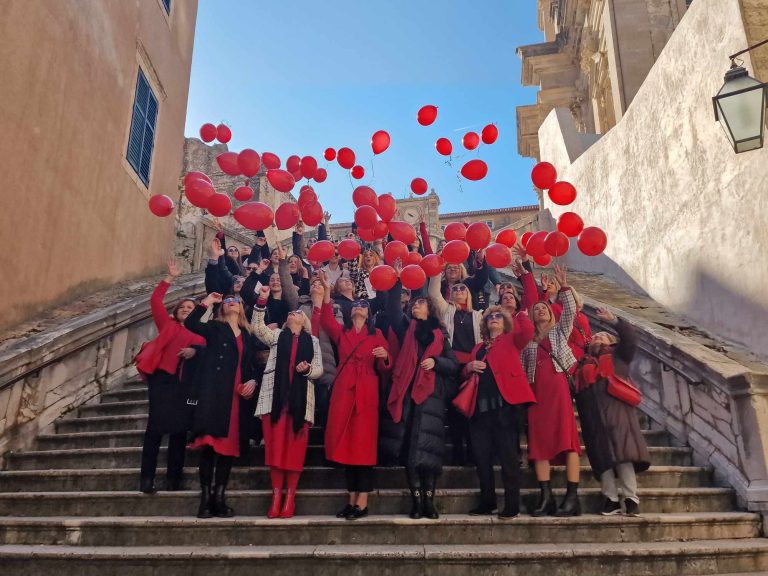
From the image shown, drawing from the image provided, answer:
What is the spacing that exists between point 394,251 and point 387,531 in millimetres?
3583

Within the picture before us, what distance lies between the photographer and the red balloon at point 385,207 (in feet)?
26.0

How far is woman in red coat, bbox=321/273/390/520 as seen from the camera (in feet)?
14.0

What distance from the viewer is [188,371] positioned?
4.89 meters

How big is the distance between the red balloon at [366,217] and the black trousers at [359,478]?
153 inches

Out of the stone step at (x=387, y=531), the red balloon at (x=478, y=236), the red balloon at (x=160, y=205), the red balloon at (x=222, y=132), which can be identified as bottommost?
the stone step at (x=387, y=531)

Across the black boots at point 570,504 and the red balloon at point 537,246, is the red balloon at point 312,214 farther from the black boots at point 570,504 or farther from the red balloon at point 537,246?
the black boots at point 570,504

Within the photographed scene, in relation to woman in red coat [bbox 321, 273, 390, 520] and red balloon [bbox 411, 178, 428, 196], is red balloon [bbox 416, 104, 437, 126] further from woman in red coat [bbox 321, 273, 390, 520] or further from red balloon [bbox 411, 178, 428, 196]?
woman in red coat [bbox 321, 273, 390, 520]

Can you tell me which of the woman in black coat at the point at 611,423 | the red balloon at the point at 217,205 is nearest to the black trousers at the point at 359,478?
the woman in black coat at the point at 611,423

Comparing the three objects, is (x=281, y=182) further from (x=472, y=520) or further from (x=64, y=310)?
(x=472, y=520)

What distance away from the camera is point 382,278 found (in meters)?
5.62

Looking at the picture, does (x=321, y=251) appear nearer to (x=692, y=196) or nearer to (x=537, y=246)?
(x=537, y=246)

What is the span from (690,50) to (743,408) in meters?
4.93

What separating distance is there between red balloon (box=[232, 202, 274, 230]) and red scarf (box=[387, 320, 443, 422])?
2.86 m

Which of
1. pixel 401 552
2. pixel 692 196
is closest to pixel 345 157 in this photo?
pixel 692 196
